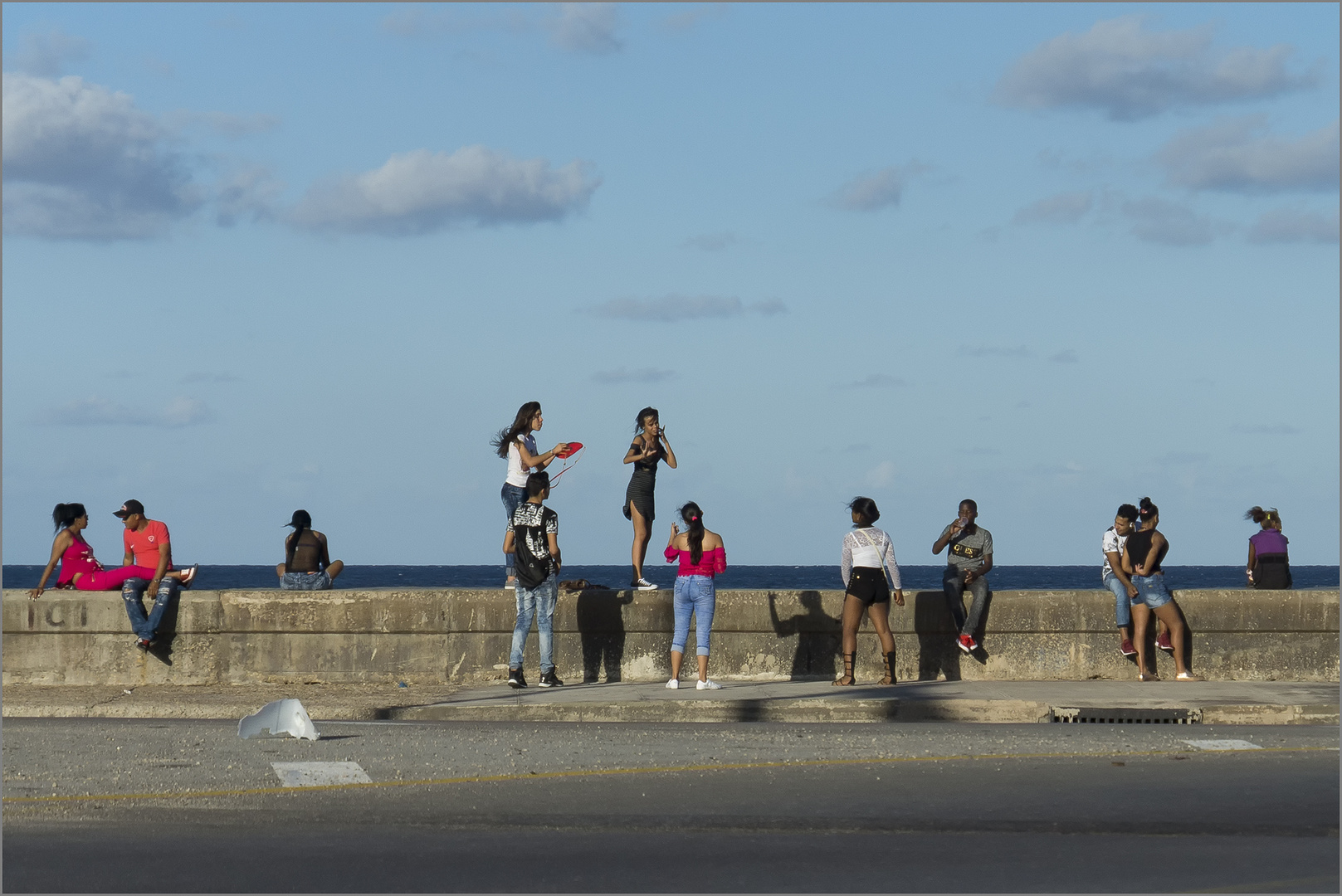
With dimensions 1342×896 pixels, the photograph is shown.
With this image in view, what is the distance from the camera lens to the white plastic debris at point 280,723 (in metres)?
10.2

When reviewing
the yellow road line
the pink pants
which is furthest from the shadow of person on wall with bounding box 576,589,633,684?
the yellow road line

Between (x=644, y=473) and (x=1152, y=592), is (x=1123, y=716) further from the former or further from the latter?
(x=644, y=473)

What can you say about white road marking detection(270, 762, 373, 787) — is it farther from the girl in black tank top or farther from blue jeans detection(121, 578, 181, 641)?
the girl in black tank top

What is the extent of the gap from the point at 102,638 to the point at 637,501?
16.7 ft

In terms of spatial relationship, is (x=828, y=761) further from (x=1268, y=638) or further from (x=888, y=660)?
(x=1268, y=638)

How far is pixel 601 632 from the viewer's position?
14.2 metres

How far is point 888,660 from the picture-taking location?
13.7 m

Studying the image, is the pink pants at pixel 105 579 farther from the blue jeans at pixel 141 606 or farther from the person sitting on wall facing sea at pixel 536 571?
the person sitting on wall facing sea at pixel 536 571

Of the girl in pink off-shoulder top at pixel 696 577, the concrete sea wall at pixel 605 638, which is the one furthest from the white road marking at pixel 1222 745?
the girl in pink off-shoulder top at pixel 696 577

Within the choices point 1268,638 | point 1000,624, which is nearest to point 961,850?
point 1000,624

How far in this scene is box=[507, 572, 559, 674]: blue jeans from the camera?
1323 cm

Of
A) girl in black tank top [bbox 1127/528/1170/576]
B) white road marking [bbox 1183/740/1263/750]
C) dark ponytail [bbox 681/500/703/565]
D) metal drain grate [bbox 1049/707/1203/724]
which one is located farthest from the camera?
girl in black tank top [bbox 1127/528/1170/576]

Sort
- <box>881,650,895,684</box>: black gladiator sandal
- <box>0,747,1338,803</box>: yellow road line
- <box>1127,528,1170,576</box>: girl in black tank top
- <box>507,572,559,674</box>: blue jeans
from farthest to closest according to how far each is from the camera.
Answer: <box>1127,528,1170,576</box>: girl in black tank top, <box>881,650,895,684</box>: black gladiator sandal, <box>507,572,559,674</box>: blue jeans, <box>0,747,1338,803</box>: yellow road line

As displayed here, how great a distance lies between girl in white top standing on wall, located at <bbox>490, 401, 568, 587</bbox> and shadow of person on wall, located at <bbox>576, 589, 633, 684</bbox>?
72cm
